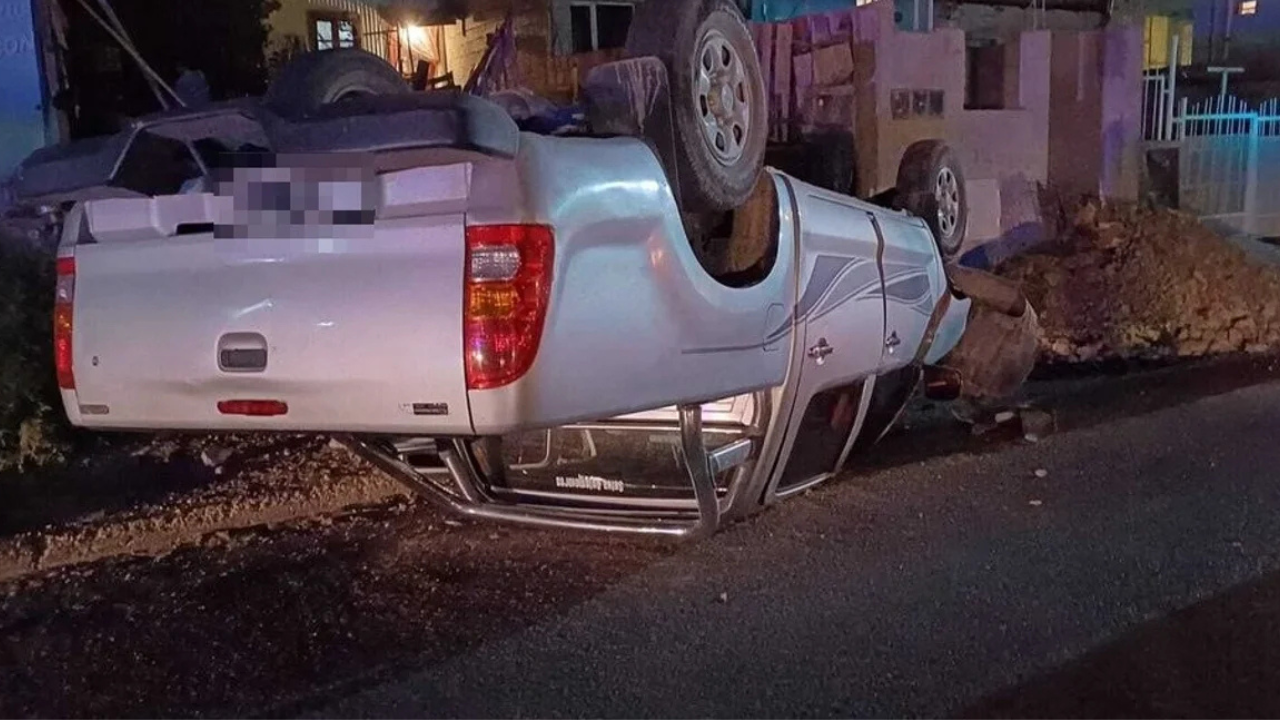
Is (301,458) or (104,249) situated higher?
(104,249)

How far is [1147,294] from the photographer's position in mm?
11539

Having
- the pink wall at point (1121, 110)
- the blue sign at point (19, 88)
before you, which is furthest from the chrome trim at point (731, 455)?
the pink wall at point (1121, 110)

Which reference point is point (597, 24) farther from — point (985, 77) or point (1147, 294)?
point (1147, 294)

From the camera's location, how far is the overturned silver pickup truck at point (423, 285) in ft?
12.6

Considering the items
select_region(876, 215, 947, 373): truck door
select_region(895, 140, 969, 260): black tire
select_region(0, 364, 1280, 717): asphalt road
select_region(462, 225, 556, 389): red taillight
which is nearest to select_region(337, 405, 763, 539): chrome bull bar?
select_region(0, 364, 1280, 717): asphalt road

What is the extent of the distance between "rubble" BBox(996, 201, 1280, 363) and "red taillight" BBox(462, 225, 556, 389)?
7801 millimetres

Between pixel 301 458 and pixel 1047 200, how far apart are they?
903cm

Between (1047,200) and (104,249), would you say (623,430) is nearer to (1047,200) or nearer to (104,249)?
(104,249)

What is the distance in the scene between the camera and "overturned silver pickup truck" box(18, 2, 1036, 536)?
12.6 feet

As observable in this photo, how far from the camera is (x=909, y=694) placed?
12.7 feet

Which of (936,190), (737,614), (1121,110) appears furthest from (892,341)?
(1121,110)

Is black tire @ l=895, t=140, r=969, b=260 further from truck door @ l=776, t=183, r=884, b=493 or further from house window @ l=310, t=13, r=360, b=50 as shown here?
house window @ l=310, t=13, r=360, b=50

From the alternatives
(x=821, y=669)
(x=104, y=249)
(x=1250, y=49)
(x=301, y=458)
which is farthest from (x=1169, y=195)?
(x=104, y=249)

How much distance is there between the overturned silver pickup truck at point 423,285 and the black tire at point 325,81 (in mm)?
93
